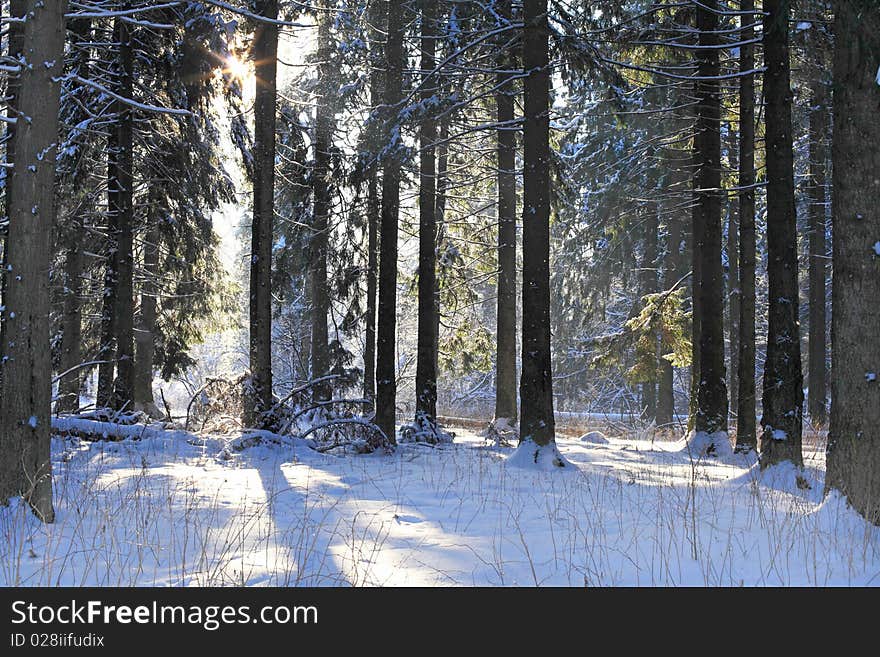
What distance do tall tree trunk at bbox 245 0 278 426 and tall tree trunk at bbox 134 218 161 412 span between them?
18.3 ft

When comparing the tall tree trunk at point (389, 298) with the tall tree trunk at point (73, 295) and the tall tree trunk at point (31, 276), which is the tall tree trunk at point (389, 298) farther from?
the tall tree trunk at point (73, 295)

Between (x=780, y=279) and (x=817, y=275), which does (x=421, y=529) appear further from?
(x=817, y=275)

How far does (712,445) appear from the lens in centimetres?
1120

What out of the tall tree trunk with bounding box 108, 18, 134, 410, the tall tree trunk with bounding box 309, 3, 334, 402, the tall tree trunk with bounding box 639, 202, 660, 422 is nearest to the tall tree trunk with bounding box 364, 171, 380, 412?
the tall tree trunk with bounding box 309, 3, 334, 402

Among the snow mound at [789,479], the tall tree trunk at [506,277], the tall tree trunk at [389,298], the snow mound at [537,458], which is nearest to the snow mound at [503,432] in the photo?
the tall tree trunk at [506,277]

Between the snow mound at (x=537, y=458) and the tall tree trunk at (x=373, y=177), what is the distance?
333 cm

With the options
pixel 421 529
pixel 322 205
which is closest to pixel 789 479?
pixel 421 529

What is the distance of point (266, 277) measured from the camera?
1052 centimetres

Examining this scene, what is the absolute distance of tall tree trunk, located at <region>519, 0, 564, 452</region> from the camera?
938 centimetres

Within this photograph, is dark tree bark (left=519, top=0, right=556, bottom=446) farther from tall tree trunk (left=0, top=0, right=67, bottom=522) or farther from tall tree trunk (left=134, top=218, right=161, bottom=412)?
tall tree trunk (left=134, top=218, right=161, bottom=412)

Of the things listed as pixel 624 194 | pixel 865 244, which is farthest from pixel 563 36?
pixel 624 194

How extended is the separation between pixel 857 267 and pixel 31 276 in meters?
7.48

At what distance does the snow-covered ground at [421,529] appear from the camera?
4.18 metres

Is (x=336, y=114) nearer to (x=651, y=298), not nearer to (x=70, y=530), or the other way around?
(x=651, y=298)
